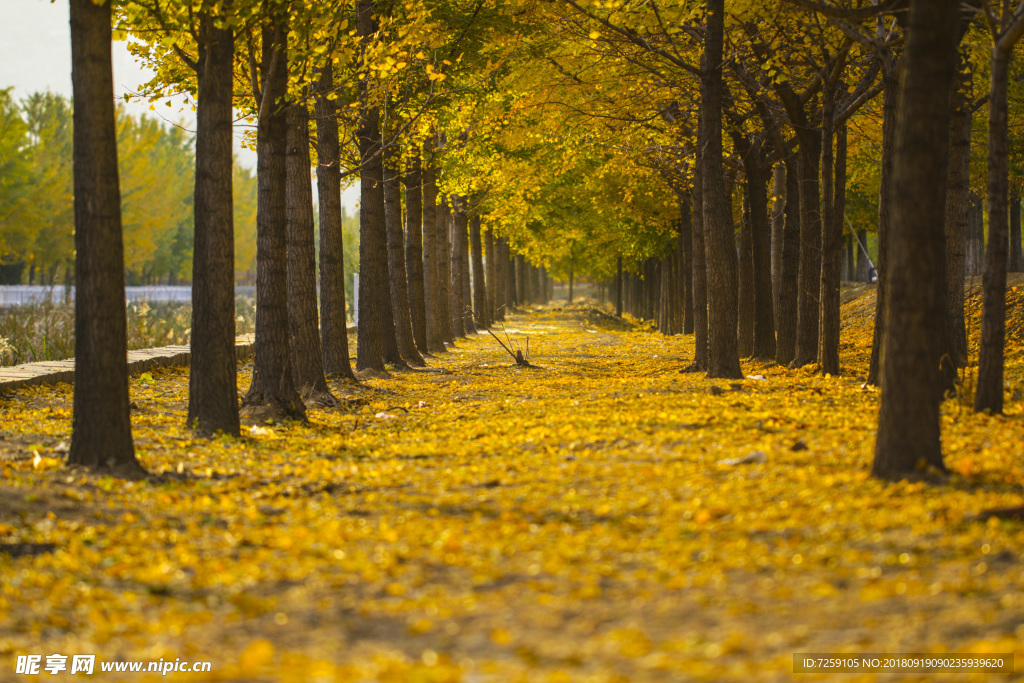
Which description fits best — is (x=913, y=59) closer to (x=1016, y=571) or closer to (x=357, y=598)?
(x=1016, y=571)

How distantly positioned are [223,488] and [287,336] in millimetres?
3969

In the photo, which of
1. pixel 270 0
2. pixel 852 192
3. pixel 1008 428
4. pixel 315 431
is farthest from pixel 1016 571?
pixel 852 192

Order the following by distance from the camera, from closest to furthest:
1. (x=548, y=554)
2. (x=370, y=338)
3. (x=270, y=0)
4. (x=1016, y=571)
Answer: (x=1016, y=571) < (x=548, y=554) < (x=270, y=0) < (x=370, y=338)

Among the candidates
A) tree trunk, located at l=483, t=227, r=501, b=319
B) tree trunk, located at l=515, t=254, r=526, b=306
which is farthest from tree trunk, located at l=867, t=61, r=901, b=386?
tree trunk, located at l=515, t=254, r=526, b=306

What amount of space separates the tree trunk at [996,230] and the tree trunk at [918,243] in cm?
269

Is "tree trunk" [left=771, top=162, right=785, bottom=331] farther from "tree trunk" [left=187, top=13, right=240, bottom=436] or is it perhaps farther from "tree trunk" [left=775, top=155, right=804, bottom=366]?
"tree trunk" [left=187, top=13, right=240, bottom=436]

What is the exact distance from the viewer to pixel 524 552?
479cm

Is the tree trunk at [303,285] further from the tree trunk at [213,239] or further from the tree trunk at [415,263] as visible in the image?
the tree trunk at [415,263]

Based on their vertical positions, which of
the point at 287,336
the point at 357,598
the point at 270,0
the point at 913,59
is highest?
the point at 270,0

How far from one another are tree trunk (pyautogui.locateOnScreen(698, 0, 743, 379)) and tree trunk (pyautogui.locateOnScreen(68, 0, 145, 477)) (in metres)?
8.46

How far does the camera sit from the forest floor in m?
3.49

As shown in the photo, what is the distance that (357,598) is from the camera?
Result: 4.16 m

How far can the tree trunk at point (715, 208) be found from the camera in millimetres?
12633

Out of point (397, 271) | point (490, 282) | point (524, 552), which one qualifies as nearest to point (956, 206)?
point (524, 552)
